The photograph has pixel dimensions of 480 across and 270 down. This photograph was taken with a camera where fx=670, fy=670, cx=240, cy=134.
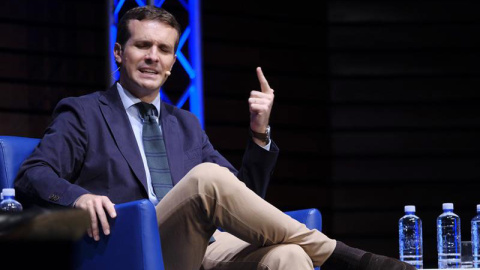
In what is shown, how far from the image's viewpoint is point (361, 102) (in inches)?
176

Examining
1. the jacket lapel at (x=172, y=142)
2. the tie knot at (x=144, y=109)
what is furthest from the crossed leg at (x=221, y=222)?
the tie knot at (x=144, y=109)

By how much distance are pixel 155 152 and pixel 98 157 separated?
17 centimetres

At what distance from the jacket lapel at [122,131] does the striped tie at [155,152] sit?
4cm

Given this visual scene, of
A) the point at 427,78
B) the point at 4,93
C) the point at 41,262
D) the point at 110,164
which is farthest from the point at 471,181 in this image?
the point at 41,262

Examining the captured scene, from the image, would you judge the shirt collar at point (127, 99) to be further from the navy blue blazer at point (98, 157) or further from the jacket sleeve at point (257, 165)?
the jacket sleeve at point (257, 165)

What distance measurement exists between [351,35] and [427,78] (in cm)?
58

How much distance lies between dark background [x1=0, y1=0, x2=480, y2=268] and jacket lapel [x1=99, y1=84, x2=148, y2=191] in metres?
2.25

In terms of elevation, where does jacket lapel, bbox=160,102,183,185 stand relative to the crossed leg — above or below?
above

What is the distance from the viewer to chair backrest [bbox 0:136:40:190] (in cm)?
175

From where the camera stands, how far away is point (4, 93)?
11.9 feet

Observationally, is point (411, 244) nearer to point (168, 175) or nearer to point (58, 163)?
point (168, 175)

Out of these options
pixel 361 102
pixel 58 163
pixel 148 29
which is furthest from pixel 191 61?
pixel 58 163

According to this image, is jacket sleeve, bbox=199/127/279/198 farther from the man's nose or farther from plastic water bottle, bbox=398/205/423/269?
plastic water bottle, bbox=398/205/423/269

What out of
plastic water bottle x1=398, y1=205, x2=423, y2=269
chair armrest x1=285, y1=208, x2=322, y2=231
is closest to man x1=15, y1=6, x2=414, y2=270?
chair armrest x1=285, y1=208, x2=322, y2=231
